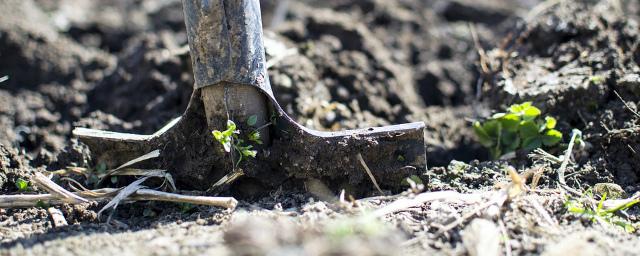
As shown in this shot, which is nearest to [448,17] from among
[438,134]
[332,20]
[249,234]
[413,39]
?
[413,39]

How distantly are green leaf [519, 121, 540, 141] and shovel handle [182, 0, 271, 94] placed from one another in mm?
1176

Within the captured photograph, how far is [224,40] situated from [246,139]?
38 cm

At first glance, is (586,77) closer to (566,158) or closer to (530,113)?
(530,113)

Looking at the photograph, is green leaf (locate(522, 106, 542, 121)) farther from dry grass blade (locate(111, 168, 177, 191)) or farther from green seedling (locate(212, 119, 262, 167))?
dry grass blade (locate(111, 168, 177, 191))

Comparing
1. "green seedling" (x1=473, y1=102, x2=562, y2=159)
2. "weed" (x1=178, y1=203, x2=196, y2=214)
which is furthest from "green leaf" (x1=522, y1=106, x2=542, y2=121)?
"weed" (x1=178, y1=203, x2=196, y2=214)

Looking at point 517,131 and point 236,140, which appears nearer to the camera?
point 236,140

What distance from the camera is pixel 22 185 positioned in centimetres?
238

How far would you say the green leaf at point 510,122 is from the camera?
272 cm

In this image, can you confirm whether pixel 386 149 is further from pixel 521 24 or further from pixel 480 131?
pixel 521 24

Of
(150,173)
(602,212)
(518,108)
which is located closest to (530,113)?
(518,108)

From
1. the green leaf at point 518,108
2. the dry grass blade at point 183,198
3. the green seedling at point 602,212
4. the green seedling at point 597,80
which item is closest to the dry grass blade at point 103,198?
the dry grass blade at point 183,198

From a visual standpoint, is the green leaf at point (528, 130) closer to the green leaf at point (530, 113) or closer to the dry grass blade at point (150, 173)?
the green leaf at point (530, 113)

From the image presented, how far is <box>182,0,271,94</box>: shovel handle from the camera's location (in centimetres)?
215

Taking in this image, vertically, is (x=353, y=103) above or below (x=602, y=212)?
above
